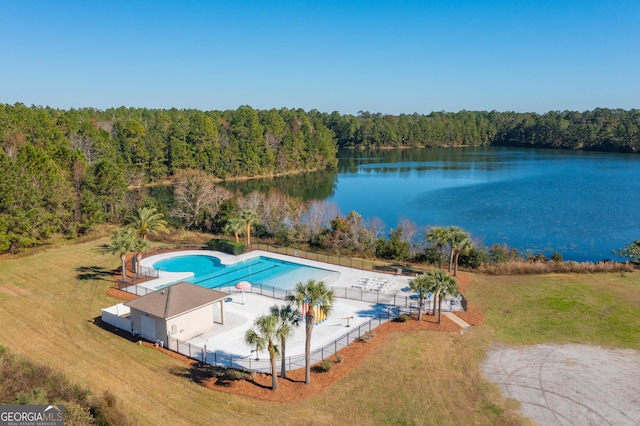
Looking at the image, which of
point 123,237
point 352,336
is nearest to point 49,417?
point 352,336

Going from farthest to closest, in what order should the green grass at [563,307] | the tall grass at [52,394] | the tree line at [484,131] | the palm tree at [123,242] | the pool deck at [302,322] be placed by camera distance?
the tree line at [484,131] → the palm tree at [123,242] → the green grass at [563,307] → the pool deck at [302,322] → the tall grass at [52,394]

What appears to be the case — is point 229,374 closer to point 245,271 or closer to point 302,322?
point 302,322

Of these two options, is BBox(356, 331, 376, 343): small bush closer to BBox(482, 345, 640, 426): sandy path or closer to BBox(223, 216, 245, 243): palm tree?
BBox(482, 345, 640, 426): sandy path

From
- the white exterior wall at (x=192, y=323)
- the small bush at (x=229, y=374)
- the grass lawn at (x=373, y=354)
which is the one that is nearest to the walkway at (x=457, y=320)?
the grass lawn at (x=373, y=354)

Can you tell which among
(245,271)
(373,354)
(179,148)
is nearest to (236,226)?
(245,271)

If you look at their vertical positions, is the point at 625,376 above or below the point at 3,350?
below

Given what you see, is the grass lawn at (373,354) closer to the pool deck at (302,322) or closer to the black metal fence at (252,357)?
the black metal fence at (252,357)

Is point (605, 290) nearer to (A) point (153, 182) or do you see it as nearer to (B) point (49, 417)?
(B) point (49, 417)
